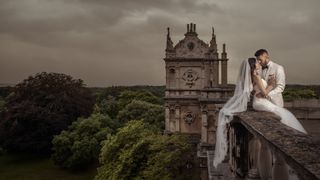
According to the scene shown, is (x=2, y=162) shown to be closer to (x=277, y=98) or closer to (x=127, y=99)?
(x=127, y=99)

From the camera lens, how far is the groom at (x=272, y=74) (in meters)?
7.61

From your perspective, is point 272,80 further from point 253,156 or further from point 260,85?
point 253,156

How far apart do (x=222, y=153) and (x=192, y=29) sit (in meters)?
30.1

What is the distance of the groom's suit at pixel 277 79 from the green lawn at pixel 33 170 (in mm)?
31400

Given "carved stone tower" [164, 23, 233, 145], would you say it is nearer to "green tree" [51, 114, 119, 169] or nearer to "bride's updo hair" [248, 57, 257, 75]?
"green tree" [51, 114, 119, 169]

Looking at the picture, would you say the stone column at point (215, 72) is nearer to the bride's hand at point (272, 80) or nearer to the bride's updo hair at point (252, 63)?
the bride's hand at point (272, 80)

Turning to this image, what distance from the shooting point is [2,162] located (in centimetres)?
4397

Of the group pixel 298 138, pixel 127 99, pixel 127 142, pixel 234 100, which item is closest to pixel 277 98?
pixel 234 100

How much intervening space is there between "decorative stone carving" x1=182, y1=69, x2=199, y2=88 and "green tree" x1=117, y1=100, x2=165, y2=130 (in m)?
10.9

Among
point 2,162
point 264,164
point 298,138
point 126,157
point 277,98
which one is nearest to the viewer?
point 298,138

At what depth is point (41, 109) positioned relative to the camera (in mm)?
46219

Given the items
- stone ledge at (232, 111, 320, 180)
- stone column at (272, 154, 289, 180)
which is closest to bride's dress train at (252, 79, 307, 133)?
stone ledge at (232, 111, 320, 180)

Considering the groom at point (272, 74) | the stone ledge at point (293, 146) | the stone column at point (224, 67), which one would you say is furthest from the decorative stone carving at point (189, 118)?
the stone ledge at point (293, 146)

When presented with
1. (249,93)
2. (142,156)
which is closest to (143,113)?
(142,156)
